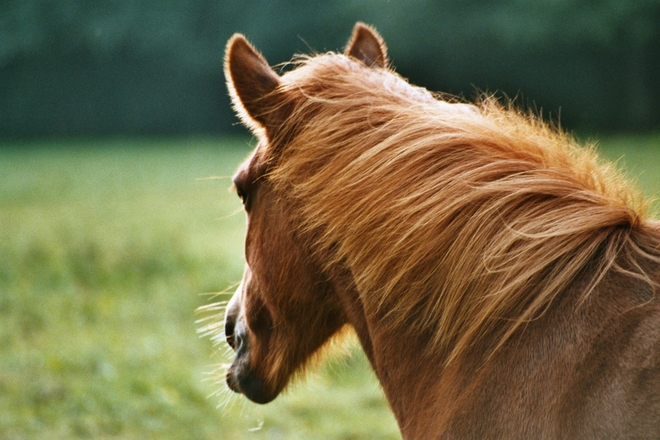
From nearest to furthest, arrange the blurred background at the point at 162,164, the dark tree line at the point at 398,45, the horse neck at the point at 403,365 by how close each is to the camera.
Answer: the horse neck at the point at 403,365
the blurred background at the point at 162,164
the dark tree line at the point at 398,45

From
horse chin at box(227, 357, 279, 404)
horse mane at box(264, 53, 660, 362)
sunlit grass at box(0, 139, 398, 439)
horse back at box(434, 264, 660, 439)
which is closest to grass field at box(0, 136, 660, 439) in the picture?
sunlit grass at box(0, 139, 398, 439)

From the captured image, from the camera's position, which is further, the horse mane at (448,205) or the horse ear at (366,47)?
the horse ear at (366,47)

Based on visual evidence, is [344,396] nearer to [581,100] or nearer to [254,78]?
[254,78]

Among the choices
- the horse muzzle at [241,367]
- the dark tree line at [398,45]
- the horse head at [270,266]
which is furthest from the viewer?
the dark tree line at [398,45]

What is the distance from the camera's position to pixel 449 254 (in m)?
1.16

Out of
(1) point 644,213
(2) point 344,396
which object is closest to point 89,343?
(2) point 344,396

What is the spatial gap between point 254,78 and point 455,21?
227 inches

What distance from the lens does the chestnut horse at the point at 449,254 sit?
3.31 ft

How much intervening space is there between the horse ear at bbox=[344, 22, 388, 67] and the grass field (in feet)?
2.26

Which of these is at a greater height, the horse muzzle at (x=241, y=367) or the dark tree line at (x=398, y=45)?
the horse muzzle at (x=241, y=367)

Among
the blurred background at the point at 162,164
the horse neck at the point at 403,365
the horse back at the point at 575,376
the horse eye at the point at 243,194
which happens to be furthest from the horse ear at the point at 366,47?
the blurred background at the point at 162,164

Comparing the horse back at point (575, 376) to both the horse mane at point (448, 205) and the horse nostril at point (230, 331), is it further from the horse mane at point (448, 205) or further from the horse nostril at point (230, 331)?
the horse nostril at point (230, 331)

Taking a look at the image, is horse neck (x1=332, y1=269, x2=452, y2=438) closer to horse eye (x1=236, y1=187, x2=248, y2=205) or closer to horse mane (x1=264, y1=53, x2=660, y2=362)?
horse mane (x1=264, y1=53, x2=660, y2=362)

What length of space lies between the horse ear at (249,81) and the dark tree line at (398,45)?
15.1 ft
